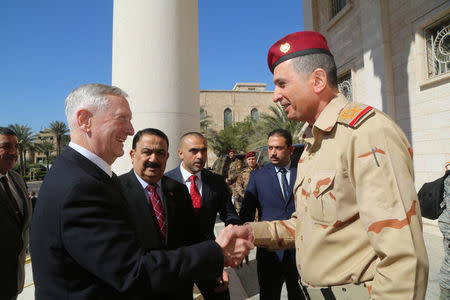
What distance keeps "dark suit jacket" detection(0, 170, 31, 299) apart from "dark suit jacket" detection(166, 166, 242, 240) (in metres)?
1.59

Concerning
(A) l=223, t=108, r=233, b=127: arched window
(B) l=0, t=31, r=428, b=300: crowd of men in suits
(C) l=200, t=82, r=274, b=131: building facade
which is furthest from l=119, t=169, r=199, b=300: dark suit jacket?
(A) l=223, t=108, r=233, b=127: arched window

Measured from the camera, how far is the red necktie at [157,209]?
2316 millimetres

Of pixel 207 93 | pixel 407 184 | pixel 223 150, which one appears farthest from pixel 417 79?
pixel 207 93

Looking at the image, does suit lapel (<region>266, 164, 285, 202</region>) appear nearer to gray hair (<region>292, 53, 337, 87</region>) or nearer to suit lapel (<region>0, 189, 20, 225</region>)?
gray hair (<region>292, 53, 337, 87</region>)

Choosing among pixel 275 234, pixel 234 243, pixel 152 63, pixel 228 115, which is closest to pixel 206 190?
pixel 275 234

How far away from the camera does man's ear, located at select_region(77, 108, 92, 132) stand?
1.48m

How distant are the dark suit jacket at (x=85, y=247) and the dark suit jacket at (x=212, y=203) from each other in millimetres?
1671

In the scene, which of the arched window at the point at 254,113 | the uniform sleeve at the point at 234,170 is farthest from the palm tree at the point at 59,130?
the uniform sleeve at the point at 234,170

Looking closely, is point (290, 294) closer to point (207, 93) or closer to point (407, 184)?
point (407, 184)

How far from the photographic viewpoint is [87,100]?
1498 millimetres

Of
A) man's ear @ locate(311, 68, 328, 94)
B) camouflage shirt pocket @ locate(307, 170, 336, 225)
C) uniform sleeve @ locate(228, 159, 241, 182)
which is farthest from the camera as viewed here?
uniform sleeve @ locate(228, 159, 241, 182)

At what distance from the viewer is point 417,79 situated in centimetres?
625

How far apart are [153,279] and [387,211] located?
1.07 m

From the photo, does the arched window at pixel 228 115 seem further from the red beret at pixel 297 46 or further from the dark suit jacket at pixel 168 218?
the red beret at pixel 297 46
